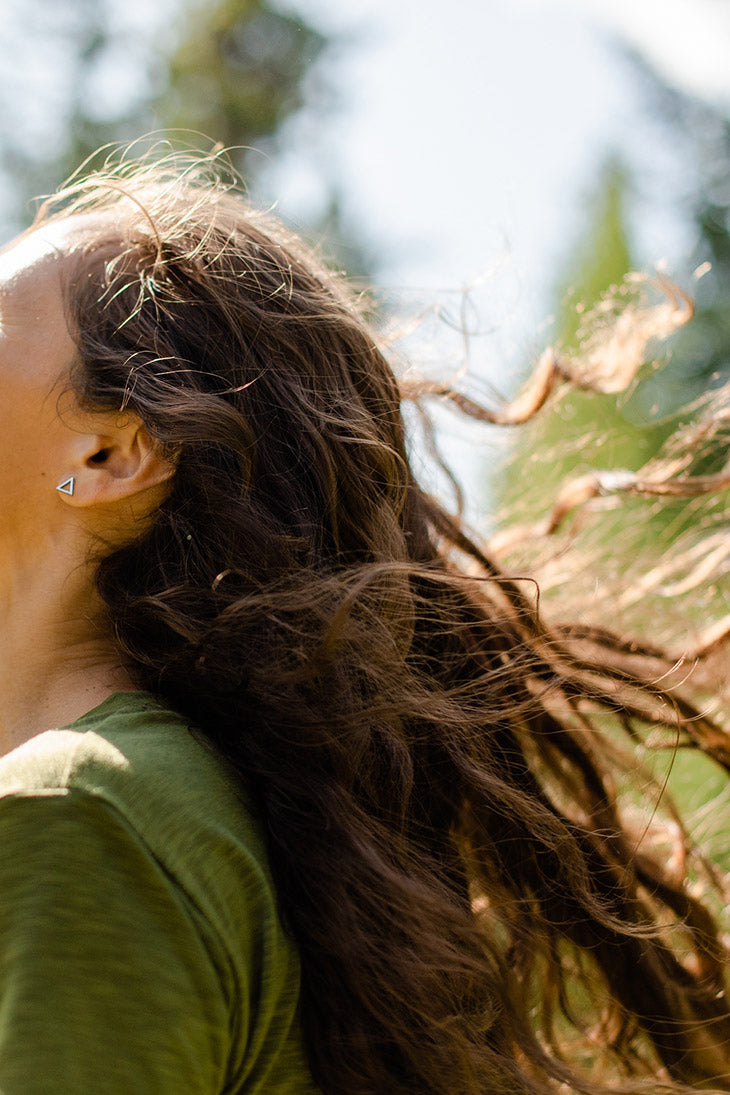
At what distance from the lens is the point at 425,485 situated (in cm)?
217

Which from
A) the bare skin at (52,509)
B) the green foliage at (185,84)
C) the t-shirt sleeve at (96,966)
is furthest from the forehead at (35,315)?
the green foliage at (185,84)

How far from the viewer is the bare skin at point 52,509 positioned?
1.67m

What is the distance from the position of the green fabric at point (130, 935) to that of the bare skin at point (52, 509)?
1.31 feet

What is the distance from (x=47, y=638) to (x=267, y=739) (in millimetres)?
455

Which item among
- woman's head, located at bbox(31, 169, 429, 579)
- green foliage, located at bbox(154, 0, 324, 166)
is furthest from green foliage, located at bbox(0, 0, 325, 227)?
woman's head, located at bbox(31, 169, 429, 579)

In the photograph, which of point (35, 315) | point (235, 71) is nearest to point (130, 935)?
point (35, 315)

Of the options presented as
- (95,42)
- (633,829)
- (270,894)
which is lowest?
(633,829)

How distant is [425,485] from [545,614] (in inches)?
17.3

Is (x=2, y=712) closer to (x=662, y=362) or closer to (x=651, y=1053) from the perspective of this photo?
(x=651, y=1053)

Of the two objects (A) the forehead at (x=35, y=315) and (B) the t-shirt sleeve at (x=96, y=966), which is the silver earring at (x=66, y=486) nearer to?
(A) the forehead at (x=35, y=315)

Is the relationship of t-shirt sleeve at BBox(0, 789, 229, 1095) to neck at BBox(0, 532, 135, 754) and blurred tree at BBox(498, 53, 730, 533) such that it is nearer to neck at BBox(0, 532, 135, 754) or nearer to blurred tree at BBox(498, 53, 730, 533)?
neck at BBox(0, 532, 135, 754)

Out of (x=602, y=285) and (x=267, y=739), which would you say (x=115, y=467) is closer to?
(x=267, y=739)

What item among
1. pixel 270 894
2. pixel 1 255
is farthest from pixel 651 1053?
pixel 1 255

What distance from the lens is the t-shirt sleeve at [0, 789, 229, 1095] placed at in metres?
1.10
